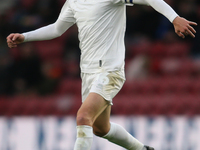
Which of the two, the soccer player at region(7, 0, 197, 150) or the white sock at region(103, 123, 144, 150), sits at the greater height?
the soccer player at region(7, 0, 197, 150)

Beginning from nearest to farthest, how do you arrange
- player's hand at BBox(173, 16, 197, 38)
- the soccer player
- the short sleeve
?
player's hand at BBox(173, 16, 197, 38), the soccer player, the short sleeve

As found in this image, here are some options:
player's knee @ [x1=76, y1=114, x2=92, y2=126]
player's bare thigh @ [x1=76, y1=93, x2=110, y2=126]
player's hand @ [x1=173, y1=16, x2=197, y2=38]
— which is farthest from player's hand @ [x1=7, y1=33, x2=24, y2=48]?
player's hand @ [x1=173, y1=16, x2=197, y2=38]

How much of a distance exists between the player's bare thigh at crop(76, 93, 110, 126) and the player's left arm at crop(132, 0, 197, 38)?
38.2 inches

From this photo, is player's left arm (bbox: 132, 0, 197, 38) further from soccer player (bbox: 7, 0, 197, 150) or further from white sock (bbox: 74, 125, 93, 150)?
white sock (bbox: 74, 125, 93, 150)

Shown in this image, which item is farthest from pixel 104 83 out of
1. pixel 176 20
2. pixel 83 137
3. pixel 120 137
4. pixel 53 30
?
pixel 53 30

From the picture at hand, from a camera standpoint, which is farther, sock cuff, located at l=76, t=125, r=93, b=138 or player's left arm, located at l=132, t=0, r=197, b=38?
sock cuff, located at l=76, t=125, r=93, b=138

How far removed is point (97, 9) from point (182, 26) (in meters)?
0.96

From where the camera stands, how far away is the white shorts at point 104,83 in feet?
13.6

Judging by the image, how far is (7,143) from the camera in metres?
7.21

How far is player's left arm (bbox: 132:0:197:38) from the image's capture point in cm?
372

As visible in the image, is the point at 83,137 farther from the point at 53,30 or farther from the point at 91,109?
the point at 53,30

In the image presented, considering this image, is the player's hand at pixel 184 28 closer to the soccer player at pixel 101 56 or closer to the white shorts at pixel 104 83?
the soccer player at pixel 101 56

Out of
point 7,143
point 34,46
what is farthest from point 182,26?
point 34,46

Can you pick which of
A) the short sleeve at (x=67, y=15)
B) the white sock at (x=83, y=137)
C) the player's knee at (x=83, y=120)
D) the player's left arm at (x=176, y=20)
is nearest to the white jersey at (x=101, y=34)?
the short sleeve at (x=67, y=15)
